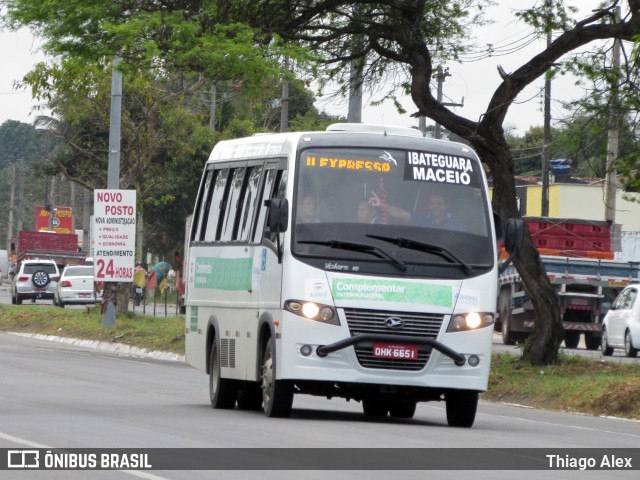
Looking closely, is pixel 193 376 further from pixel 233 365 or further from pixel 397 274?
pixel 397 274

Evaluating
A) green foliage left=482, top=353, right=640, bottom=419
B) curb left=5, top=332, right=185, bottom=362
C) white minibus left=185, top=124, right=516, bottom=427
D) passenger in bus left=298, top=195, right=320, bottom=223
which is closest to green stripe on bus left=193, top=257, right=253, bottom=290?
white minibus left=185, top=124, right=516, bottom=427

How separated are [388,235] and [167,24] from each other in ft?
28.7

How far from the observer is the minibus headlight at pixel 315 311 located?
15242 millimetres

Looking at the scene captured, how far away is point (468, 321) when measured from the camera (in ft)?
51.2

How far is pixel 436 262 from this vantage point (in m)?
15.6

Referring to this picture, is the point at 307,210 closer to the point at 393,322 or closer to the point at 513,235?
the point at 393,322

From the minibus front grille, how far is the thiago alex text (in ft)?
8.86

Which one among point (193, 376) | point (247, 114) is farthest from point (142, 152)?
point (247, 114)

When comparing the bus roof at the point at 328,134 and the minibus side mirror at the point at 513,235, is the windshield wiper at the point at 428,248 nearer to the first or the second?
the minibus side mirror at the point at 513,235

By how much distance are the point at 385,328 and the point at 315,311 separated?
0.72 meters

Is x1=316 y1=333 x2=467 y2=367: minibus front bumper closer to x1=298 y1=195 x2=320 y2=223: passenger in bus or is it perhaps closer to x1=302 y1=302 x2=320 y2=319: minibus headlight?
x1=302 y1=302 x2=320 y2=319: minibus headlight

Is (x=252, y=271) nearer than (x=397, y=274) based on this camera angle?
No

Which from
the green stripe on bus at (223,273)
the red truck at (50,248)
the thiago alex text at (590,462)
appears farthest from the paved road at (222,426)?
the red truck at (50,248)
